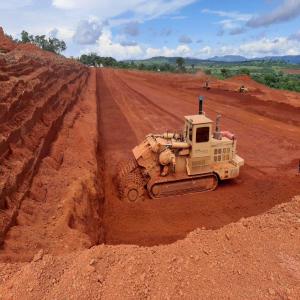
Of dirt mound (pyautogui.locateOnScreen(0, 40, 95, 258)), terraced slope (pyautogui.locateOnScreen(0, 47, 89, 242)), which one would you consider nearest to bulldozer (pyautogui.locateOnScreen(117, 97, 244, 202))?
dirt mound (pyautogui.locateOnScreen(0, 40, 95, 258))

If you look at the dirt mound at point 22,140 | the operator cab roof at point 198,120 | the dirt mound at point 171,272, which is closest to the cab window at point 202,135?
the operator cab roof at point 198,120

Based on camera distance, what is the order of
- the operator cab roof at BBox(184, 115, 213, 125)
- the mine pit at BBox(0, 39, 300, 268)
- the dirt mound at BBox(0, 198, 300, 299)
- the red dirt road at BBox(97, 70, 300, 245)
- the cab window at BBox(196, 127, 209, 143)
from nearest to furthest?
1. the dirt mound at BBox(0, 198, 300, 299)
2. the mine pit at BBox(0, 39, 300, 268)
3. the red dirt road at BBox(97, 70, 300, 245)
4. the operator cab roof at BBox(184, 115, 213, 125)
5. the cab window at BBox(196, 127, 209, 143)

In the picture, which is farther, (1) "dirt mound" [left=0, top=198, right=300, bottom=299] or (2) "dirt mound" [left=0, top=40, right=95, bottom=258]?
(2) "dirt mound" [left=0, top=40, right=95, bottom=258]

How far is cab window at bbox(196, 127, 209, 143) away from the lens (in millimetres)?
12716

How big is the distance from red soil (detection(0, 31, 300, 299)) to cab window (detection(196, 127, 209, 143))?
6.56ft

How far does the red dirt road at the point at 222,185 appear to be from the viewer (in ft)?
37.0

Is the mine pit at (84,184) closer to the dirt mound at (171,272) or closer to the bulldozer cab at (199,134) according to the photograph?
the dirt mound at (171,272)

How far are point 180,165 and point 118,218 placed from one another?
3.06 metres

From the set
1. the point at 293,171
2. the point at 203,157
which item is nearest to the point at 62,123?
the point at 203,157

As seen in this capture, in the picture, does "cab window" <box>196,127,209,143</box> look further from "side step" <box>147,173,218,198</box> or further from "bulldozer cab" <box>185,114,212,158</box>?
"side step" <box>147,173,218,198</box>

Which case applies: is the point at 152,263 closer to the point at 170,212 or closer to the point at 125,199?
the point at 170,212

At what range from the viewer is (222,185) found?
549 inches

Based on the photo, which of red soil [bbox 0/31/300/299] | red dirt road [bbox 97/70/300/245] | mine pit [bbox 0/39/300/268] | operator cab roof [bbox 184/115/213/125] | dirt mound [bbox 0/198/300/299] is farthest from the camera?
operator cab roof [bbox 184/115/213/125]

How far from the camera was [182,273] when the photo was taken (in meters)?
5.87
